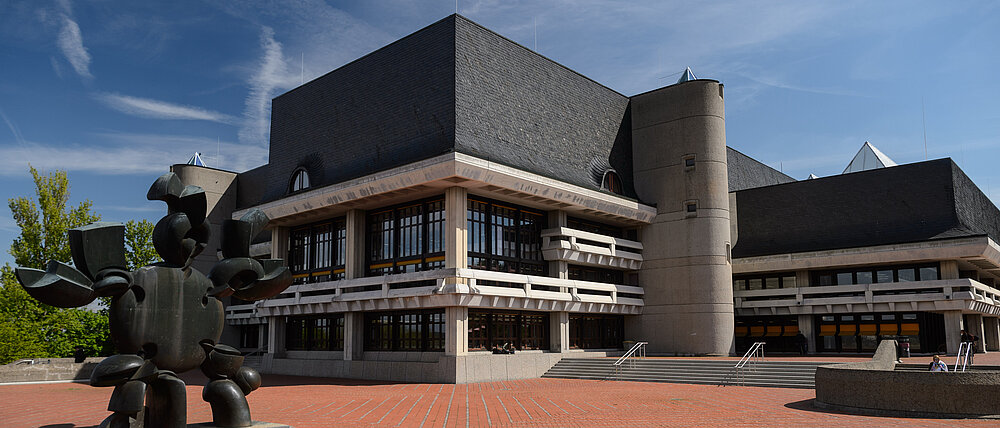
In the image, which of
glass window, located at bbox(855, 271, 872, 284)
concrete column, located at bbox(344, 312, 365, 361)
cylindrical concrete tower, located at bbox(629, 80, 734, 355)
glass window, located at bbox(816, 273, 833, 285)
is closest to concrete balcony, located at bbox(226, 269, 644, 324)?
concrete column, located at bbox(344, 312, 365, 361)

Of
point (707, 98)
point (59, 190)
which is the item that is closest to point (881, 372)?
point (707, 98)

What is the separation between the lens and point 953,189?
3703 cm

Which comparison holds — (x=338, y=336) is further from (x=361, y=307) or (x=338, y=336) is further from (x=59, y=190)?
(x=59, y=190)

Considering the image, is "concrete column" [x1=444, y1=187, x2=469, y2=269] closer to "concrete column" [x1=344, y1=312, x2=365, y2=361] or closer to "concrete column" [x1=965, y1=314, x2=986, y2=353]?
"concrete column" [x1=344, y1=312, x2=365, y2=361]

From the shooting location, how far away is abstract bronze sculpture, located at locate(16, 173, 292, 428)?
10.6 meters

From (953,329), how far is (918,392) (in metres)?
23.8

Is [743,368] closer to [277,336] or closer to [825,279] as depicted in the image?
[825,279]

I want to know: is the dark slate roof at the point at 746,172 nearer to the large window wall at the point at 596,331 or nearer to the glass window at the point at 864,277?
the glass window at the point at 864,277

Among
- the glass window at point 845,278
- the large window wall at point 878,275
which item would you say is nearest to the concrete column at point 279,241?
the large window wall at point 878,275

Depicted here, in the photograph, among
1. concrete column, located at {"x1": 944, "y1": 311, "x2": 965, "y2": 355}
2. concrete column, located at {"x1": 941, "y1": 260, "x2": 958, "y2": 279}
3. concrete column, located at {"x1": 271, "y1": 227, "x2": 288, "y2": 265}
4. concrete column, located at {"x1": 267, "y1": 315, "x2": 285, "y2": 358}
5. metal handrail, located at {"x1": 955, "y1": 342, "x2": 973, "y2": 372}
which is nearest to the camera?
metal handrail, located at {"x1": 955, "y1": 342, "x2": 973, "y2": 372}

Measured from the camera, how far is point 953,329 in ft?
115

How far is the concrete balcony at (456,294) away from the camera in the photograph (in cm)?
2881

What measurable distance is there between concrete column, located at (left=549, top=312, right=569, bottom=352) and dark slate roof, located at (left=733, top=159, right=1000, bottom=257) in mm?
14213

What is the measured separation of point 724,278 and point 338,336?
19.5 meters
